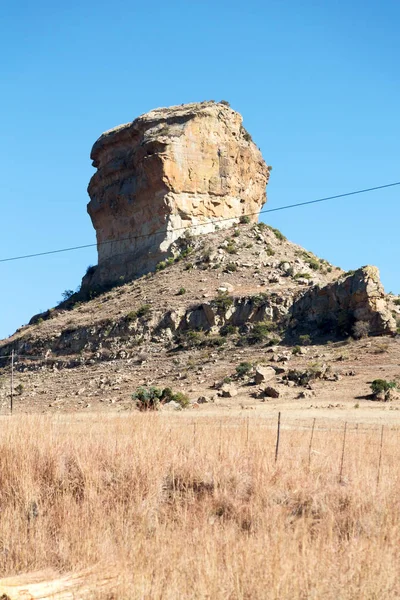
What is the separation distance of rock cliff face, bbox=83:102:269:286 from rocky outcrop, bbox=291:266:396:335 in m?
16.7

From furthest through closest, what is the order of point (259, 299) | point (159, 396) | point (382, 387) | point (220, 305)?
1. point (220, 305)
2. point (259, 299)
3. point (159, 396)
4. point (382, 387)

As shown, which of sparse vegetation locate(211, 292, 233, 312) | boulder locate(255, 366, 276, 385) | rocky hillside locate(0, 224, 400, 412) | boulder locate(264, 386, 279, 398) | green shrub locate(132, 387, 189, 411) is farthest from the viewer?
sparse vegetation locate(211, 292, 233, 312)

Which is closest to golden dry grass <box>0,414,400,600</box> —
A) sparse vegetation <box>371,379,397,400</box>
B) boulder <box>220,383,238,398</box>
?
sparse vegetation <box>371,379,397,400</box>

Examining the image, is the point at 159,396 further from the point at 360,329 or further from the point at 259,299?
the point at 259,299

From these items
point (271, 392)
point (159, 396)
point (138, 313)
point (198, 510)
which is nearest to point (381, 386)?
point (271, 392)

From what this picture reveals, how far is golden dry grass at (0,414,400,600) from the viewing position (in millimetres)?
9883

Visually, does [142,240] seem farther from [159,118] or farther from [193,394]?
[193,394]

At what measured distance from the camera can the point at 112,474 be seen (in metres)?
14.1

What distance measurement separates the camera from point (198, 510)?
508 inches

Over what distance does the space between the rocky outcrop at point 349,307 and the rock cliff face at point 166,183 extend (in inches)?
657

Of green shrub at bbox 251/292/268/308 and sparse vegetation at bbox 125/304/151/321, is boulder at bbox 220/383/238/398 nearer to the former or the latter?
green shrub at bbox 251/292/268/308

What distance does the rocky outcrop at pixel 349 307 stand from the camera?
38500 millimetres

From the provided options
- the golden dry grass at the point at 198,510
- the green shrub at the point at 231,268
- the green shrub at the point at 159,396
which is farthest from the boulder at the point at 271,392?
the green shrub at the point at 231,268

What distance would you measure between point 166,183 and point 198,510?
44.4 metres
